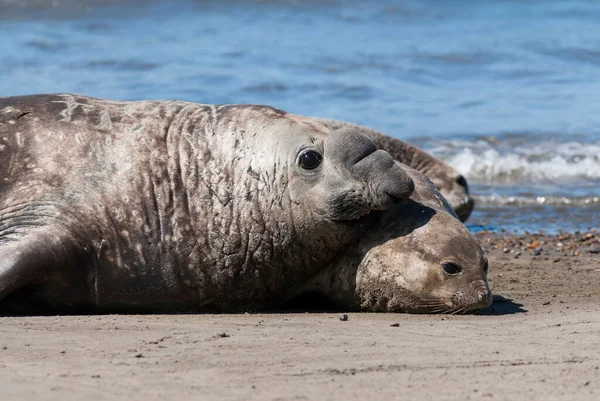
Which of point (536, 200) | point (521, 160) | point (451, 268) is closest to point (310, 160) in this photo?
point (451, 268)

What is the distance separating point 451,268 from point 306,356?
1790 mm

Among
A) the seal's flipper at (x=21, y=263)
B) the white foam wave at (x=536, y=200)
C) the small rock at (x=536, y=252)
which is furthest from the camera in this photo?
the white foam wave at (x=536, y=200)

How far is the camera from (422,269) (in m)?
7.39

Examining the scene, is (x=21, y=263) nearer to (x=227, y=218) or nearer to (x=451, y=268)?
(x=227, y=218)

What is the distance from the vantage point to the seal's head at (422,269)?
24.2ft

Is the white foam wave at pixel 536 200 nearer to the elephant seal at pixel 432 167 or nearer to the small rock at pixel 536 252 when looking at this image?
the elephant seal at pixel 432 167

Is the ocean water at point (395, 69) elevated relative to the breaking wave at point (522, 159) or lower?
elevated

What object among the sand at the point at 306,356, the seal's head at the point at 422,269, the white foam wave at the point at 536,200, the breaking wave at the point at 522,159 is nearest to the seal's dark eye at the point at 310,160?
the seal's head at the point at 422,269

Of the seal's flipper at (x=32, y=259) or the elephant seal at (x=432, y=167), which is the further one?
the elephant seal at (x=432, y=167)

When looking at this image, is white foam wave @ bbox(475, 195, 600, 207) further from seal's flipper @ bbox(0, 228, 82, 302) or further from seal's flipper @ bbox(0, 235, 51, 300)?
seal's flipper @ bbox(0, 235, 51, 300)

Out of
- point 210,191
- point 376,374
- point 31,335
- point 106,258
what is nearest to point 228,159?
point 210,191

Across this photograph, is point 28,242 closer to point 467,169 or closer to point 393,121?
point 467,169

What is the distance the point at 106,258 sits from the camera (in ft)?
23.7

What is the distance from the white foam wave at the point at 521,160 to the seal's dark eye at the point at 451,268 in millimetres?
8327
